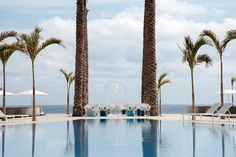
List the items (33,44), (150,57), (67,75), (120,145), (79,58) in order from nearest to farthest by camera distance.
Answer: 1. (120,145)
2. (33,44)
3. (150,57)
4. (79,58)
5. (67,75)

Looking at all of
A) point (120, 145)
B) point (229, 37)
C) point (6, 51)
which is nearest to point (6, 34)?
point (6, 51)

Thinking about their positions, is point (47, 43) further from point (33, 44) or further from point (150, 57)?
point (150, 57)

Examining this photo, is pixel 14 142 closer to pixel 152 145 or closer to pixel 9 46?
pixel 152 145

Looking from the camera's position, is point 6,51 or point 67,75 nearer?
point 6,51

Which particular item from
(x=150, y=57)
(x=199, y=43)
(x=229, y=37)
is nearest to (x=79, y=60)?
(x=150, y=57)

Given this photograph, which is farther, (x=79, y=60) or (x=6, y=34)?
(x=79, y=60)

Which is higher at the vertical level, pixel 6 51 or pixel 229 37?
pixel 229 37

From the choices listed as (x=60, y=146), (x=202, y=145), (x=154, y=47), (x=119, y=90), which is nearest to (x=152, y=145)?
(x=202, y=145)

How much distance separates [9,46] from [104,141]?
1392 centimetres

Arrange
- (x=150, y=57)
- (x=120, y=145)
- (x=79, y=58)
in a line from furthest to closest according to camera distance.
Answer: (x=79, y=58)
(x=150, y=57)
(x=120, y=145)

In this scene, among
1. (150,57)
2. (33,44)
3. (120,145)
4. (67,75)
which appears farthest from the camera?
(67,75)

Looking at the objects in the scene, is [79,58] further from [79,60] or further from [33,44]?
[33,44]

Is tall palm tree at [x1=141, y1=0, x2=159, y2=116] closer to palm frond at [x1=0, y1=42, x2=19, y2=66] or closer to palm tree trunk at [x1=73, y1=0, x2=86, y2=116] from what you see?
palm tree trunk at [x1=73, y1=0, x2=86, y2=116]

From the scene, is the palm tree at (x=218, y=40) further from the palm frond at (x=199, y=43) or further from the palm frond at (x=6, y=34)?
the palm frond at (x=6, y=34)
